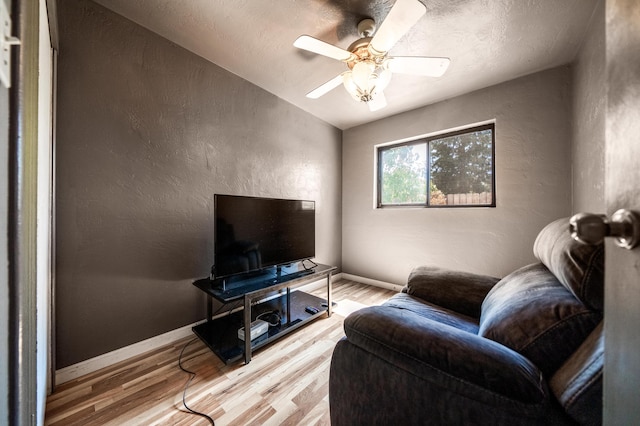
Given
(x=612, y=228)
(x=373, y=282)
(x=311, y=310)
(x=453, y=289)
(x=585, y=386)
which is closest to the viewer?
(x=612, y=228)

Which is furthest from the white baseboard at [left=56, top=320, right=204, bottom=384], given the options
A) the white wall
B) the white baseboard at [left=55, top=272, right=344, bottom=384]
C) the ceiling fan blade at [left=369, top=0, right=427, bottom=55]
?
the ceiling fan blade at [left=369, top=0, right=427, bottom=55]

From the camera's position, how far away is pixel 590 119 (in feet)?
5.19

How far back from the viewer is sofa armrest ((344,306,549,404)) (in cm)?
62

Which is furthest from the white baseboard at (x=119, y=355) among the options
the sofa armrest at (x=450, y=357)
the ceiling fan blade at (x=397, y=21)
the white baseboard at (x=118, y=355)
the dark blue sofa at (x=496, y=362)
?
the ceiling fan blade at (x=397, y=21)

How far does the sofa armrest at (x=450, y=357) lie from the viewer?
0.62 metres

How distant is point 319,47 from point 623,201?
59.1 inches

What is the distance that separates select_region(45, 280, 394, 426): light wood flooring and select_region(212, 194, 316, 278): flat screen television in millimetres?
630

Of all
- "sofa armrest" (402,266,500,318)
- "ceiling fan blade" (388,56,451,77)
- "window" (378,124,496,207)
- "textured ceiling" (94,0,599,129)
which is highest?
"textured ceiling" (94,0,599,129)

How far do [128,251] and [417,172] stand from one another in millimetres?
3022

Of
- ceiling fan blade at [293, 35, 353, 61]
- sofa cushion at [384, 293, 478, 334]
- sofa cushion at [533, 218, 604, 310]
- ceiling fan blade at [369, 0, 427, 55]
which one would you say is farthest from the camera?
ceiling fan blade at [293, 35, 353, 61]

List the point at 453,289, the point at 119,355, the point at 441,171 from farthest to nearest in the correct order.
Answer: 1. the point at 441,171
2. the point at 119,355
3. the point at 453,289

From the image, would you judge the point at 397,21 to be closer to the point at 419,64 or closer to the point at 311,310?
the point at 419,64

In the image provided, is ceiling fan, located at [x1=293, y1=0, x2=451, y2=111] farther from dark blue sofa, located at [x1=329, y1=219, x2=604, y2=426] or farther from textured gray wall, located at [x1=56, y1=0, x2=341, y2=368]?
dark blue sofa, located at [x1=329, y1=219, x2=604, y2=426]

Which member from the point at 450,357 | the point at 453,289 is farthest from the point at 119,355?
the point at 453,289
